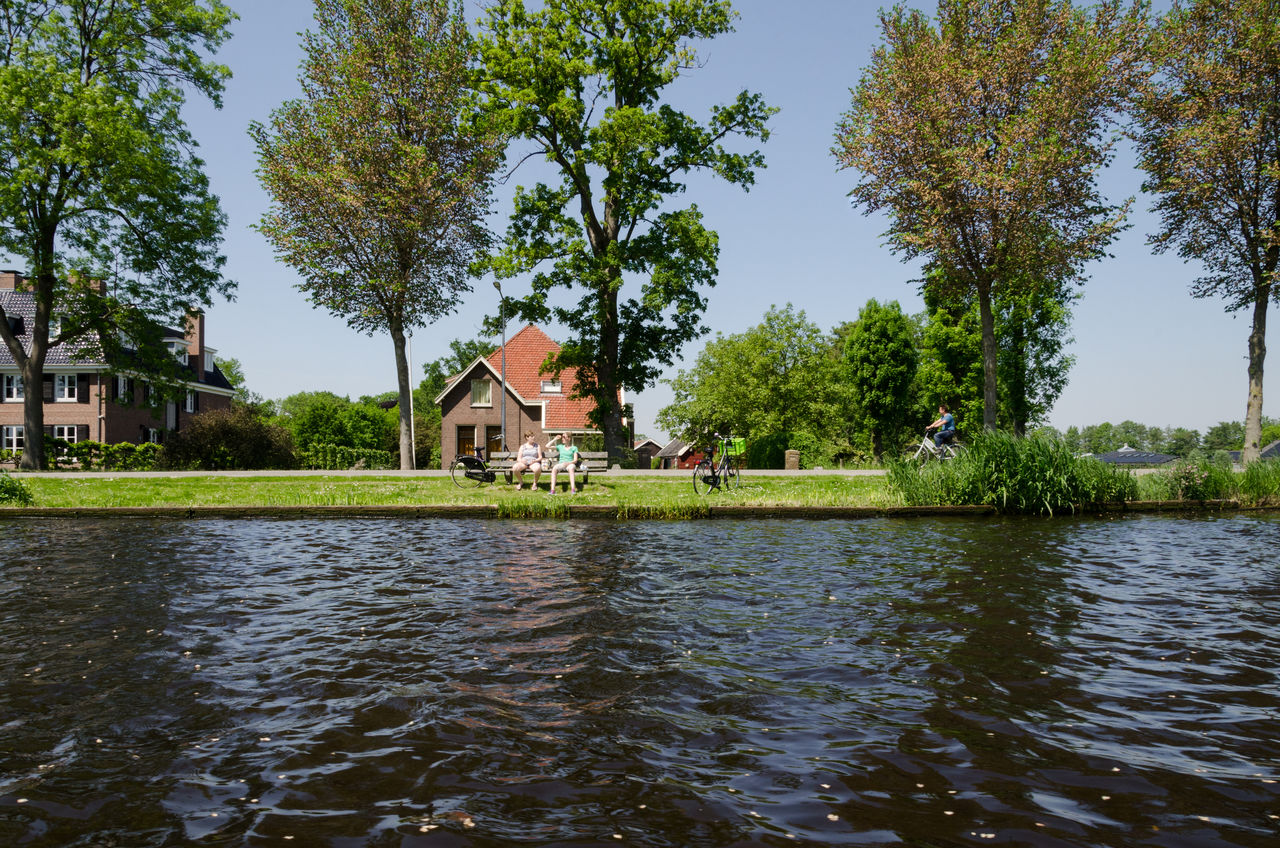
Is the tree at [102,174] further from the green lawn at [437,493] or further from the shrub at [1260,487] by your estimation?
the shrub at [1260,487]

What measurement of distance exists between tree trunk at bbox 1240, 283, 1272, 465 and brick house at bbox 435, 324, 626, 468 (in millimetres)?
33278

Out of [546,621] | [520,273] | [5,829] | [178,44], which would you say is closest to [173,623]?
[546,621]

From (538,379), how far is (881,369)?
22380mm

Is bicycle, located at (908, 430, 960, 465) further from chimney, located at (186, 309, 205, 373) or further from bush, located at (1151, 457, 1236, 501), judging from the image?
chimney, located at (186, 309, 205, 373)

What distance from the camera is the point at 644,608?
8.48 metres

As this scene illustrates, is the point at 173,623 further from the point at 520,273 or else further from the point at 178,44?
the point at 178,44

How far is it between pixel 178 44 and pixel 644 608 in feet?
121

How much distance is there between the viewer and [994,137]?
28359 mm

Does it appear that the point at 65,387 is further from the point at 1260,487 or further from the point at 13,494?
the point at 1260,487

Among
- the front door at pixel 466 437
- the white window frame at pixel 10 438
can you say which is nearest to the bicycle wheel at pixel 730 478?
the front door at pixel 466 437

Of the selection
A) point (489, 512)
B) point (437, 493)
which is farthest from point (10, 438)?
point (489, 512)

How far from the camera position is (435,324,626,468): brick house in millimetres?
51438

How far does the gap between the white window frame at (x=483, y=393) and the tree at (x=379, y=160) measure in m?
17.6

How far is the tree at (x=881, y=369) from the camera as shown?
173 ft
